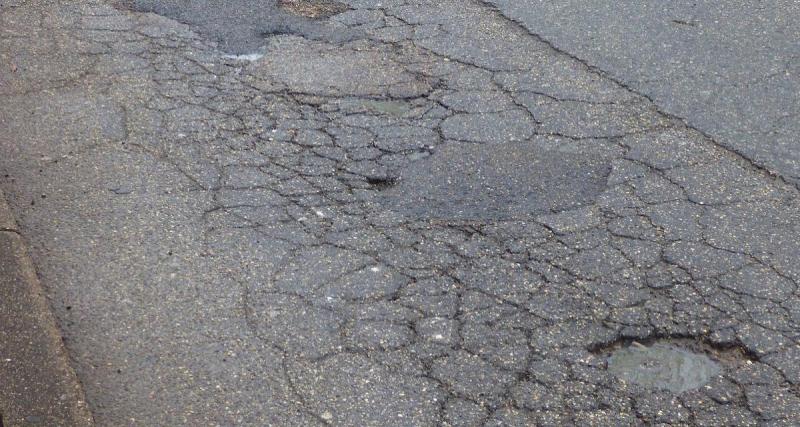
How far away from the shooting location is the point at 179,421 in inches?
138

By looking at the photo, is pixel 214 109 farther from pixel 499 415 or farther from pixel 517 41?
pixel 499 415

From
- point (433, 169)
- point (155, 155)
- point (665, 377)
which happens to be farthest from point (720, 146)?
point (155, 155)

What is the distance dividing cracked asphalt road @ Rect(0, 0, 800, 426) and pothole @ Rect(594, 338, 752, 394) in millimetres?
29

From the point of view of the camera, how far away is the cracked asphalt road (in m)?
3.69

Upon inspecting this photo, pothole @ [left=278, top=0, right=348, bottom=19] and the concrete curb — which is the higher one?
pothole @ [left=278, top=0, right=348, bottom=19]

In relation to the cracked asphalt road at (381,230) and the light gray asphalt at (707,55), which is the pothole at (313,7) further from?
the light gray asphalt at (707,55)

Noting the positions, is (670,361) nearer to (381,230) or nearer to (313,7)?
(381,230)

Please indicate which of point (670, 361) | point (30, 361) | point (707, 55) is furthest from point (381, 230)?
point (707, 55)

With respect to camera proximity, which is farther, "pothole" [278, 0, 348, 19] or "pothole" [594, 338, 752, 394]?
"pothole" [278, 0, 348, 19]

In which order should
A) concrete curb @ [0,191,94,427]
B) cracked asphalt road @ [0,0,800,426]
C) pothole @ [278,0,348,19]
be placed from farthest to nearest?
pothole @ [278,0,348,19], cracked asphalt road @ [0,0,800,426], concrete curb @ [0,191,94,427]

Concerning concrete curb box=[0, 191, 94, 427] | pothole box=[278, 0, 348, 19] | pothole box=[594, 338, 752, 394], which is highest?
pothole box=[594, 338, 752, 394]

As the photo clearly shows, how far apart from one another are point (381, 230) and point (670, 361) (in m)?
1.46

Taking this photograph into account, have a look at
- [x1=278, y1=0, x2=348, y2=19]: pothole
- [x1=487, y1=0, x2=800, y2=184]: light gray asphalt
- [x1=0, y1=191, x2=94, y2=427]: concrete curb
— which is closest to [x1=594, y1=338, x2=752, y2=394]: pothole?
[x1=487, y1=0, x2=800, y2=184]: light gray asphalt

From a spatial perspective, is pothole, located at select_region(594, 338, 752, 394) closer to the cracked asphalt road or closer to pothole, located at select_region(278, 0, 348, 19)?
the cracked asphalt road
